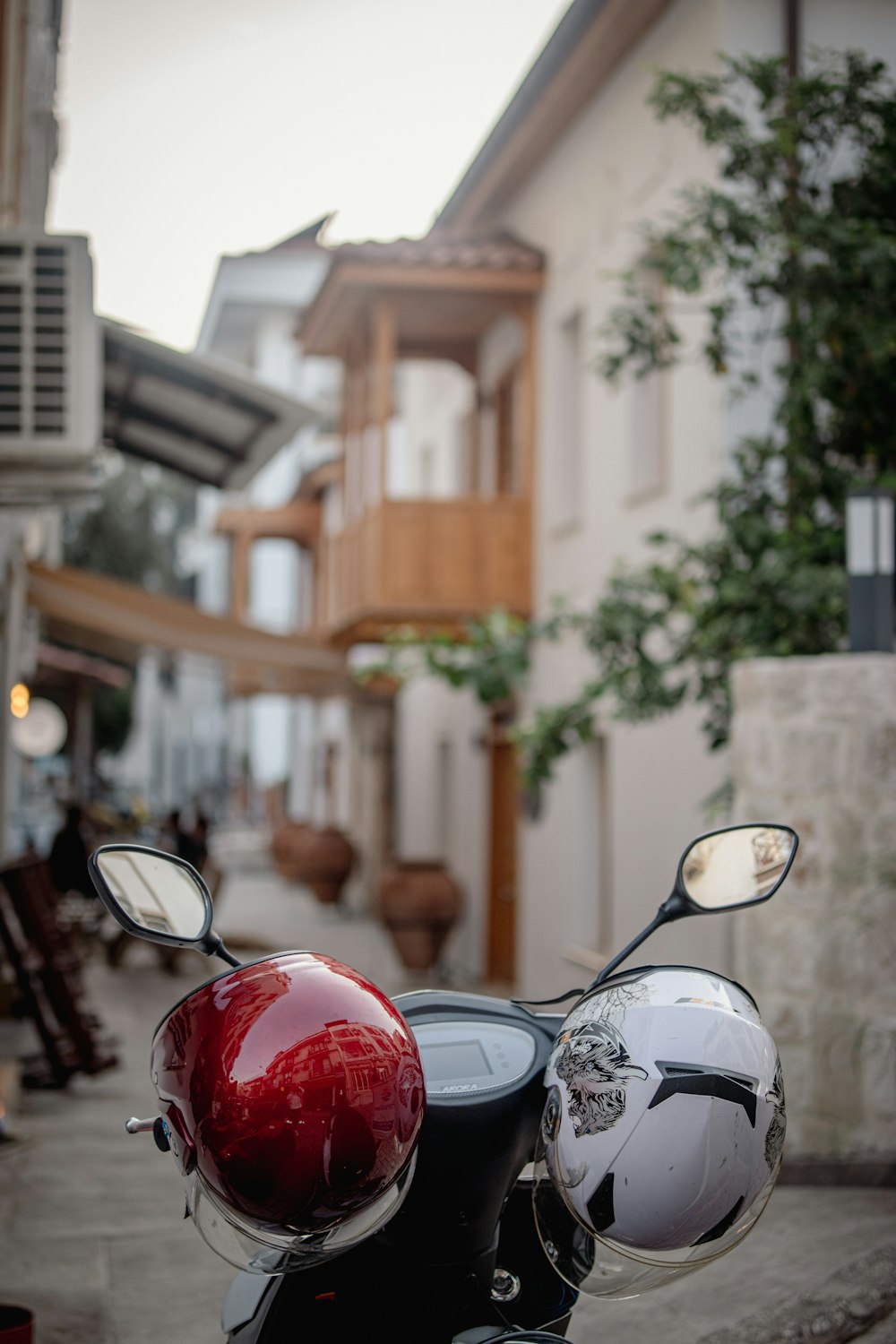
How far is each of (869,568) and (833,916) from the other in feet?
4.64

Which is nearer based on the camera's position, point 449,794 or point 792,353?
point 792,353

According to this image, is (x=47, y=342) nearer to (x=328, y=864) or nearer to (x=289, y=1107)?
(x=289, y=1107)

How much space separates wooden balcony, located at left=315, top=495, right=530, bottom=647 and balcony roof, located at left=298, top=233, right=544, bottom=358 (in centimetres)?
183

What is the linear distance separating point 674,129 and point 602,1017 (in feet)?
30.2

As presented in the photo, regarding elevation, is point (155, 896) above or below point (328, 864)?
above

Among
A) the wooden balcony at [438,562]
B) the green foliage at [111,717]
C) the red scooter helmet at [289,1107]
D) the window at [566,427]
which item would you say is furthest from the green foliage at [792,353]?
the green foliage at [111,717]

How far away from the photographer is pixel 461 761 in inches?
→ 634

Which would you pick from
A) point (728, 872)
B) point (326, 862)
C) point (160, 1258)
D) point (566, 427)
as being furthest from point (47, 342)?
point (326, 862)

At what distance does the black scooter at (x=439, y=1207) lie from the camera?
2.26 meters

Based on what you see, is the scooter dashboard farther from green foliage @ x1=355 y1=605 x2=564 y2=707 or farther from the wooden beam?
the wooden beam

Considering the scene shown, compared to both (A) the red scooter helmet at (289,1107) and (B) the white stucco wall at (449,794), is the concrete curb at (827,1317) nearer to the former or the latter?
(A) the red scooter helmet at (289,1107)

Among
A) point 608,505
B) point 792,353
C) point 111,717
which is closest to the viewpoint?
point 792,353

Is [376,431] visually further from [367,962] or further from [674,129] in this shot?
[367,962]

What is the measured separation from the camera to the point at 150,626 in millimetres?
13797
